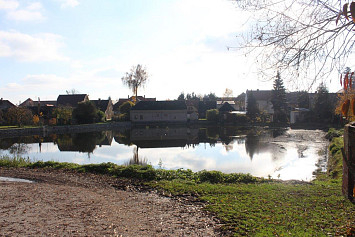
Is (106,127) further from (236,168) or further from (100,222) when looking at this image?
(100,222)

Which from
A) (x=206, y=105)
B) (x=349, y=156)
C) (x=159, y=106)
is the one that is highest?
(x=206, y=105)

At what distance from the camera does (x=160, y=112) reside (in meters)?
54.6

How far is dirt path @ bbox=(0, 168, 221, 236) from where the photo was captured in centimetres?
477

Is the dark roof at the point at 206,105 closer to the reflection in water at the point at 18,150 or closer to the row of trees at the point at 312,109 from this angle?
the row of trees at the point at 312,109

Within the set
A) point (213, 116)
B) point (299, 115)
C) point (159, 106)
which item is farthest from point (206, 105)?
point (299, 115)

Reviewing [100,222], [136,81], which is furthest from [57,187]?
[136,81]

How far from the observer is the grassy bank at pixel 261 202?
4633 mm

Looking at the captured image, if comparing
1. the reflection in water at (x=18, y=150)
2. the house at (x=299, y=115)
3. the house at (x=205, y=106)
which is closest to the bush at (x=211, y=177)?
the reflection in water at (x=18, y=150)

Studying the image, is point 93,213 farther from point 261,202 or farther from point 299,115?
point 299,115

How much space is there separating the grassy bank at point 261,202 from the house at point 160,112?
43.7 meters

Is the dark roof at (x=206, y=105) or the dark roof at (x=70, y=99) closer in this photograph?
the dark roof at (x=70, y=99)

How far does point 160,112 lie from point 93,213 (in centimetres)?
4911

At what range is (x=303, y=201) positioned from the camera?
6191 millimetres

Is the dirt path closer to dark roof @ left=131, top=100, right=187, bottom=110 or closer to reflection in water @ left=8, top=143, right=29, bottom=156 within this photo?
reflection in water @ left=8, top=143, right=29, bottom=156
